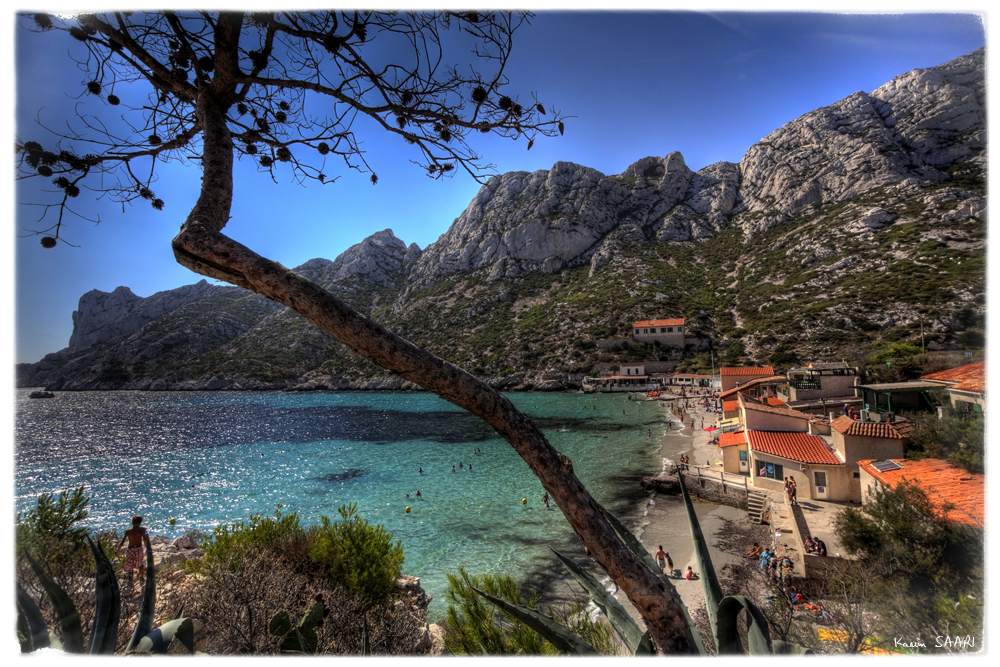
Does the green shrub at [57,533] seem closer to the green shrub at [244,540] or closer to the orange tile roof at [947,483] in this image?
the green shrub at [244,540]

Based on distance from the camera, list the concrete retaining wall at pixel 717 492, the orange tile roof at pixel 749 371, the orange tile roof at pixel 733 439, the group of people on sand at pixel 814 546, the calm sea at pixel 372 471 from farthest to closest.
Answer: the orange tile roof at pixel 749 371, the orange tile roof at pixel 733 439, the concrete retaining wall at pixel 717 492, the calm sea at pixel 372 471, the group of people on sand at pixel 814 546

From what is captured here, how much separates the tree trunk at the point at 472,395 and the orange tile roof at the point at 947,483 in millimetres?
8217

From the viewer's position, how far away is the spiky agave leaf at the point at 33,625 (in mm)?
1351

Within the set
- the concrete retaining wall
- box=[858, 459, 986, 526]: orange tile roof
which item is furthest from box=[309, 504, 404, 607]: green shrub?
the concrete retaining wall

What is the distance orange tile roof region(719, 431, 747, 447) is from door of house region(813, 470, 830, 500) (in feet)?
11.9

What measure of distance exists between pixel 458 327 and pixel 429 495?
47.6 m

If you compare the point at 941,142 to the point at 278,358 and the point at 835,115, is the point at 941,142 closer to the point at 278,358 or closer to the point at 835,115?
the point at 835,115

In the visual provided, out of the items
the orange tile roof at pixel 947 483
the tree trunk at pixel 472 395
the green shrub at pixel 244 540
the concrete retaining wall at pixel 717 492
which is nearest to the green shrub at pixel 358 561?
the green shrub at pixel 244 540

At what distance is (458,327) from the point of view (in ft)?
216

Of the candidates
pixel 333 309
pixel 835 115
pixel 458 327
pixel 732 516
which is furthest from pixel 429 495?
pixel 835 115

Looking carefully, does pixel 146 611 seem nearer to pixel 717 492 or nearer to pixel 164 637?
pixel 164 637

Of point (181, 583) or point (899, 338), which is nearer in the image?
point (181, 583)

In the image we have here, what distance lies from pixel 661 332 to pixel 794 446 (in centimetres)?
4314

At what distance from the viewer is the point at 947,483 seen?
7492 millimetres
